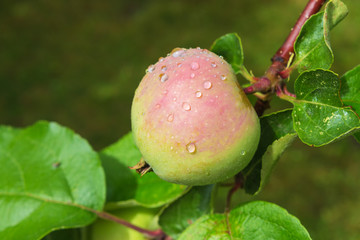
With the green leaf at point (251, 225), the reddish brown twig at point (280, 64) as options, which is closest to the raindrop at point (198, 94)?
the reddish brown twig at point (280, 64)

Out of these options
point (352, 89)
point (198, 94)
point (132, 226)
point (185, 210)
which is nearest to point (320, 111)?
point (352, 89)

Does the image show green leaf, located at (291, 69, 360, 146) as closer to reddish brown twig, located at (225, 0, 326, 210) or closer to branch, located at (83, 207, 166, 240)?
reddish brown twig, located at (225, 0, 326, 210)

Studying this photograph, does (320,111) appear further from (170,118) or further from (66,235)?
(66,235)

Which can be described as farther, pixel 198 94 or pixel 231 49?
pixel 231 49

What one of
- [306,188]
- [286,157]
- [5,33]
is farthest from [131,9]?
[306,188]

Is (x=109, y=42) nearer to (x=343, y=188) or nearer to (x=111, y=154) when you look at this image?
→ (x=343, y=188)

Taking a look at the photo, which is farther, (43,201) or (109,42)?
(109,42)

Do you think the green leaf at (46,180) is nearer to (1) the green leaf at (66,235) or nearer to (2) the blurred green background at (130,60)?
(1) the green leaf at (66,235)
